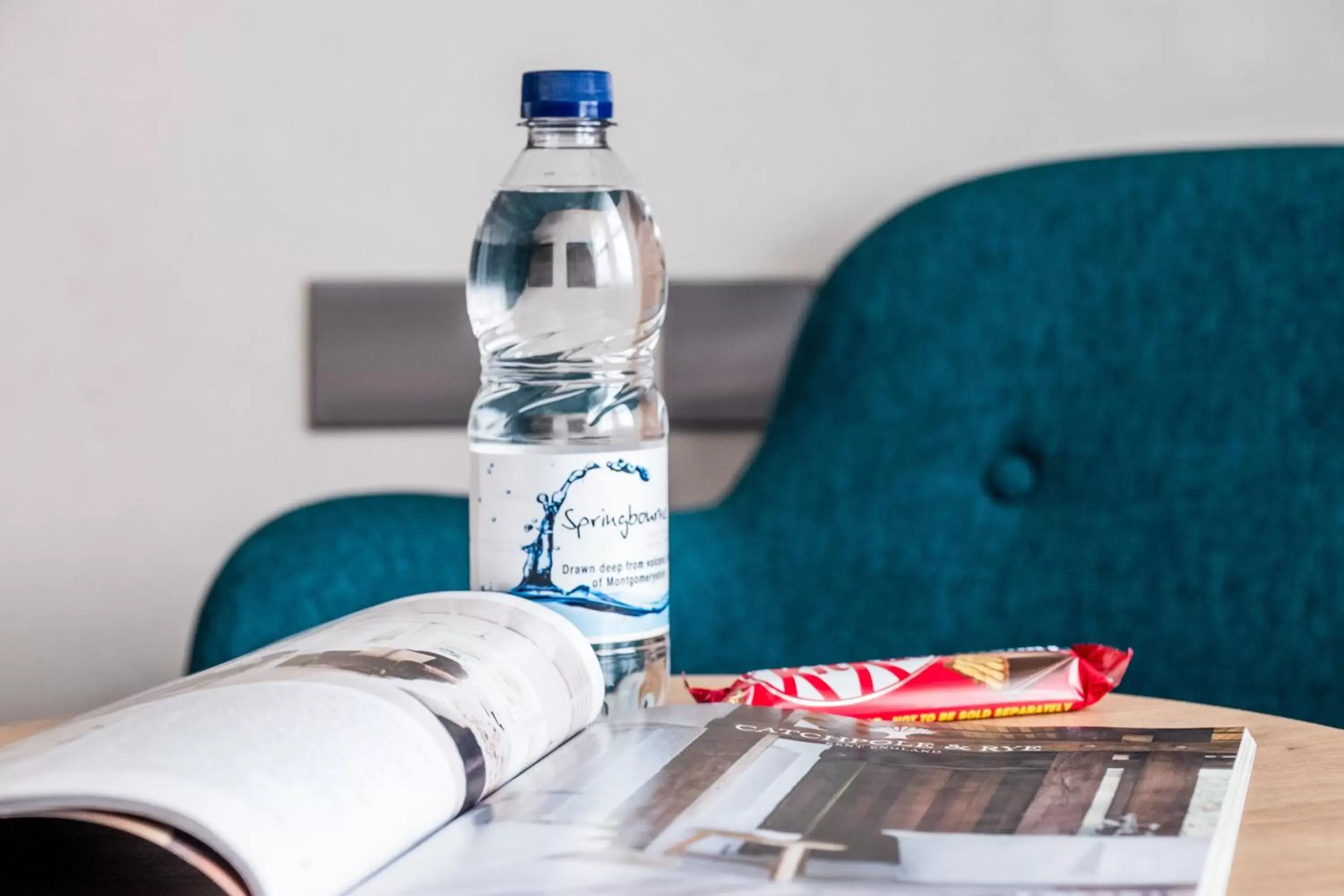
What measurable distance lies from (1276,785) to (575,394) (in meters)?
0.47

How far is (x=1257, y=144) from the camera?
48.6 inches

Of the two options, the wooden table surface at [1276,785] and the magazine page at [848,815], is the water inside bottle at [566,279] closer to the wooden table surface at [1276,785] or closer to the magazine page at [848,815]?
the wooden table surface at [1276,785]

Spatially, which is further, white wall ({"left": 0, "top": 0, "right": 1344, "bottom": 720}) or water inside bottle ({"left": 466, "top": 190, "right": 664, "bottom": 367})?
white wall ({"left": 0, "top": 0, "right": 1344, "bottom": 720})

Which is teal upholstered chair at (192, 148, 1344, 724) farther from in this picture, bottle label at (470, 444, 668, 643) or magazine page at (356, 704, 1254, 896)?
magazine page at (356, 704, 1254, 896)

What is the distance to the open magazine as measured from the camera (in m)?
0.41

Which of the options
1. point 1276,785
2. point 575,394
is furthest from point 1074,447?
point 1276,785

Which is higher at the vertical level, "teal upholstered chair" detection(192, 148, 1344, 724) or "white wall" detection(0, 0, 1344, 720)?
"white wall" detection(0, 0, 1344, 720)

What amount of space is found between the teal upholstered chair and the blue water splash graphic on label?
18.1 inches

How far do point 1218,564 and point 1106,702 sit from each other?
0.45m

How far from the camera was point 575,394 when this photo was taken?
88 centimetres

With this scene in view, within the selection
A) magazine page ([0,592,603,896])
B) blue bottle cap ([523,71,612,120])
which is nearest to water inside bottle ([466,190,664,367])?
blue bottle cap ([523,71,612,120])

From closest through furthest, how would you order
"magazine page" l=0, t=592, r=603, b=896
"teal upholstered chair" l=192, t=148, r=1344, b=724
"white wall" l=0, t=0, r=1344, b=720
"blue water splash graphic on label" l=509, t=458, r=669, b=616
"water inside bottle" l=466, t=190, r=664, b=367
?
1. "magazine page" l=0, t=592, r=603, b=896
2. "blue water splash graphic on label" l=509, t=458, r=669, b=616
3. "water inside bottle" l=466, t=190, r=664, b=367
4. "teal upholstered chair" l=192, t=148, r=1344, b=724
5. "white wall" l=0, t=0, r=1344, b=720

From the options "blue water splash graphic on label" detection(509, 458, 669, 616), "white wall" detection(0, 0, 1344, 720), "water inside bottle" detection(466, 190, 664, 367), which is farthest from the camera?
"white wall" detection(0, 0, 1344, 720)

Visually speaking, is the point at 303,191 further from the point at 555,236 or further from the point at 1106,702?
the point at 1106,702
